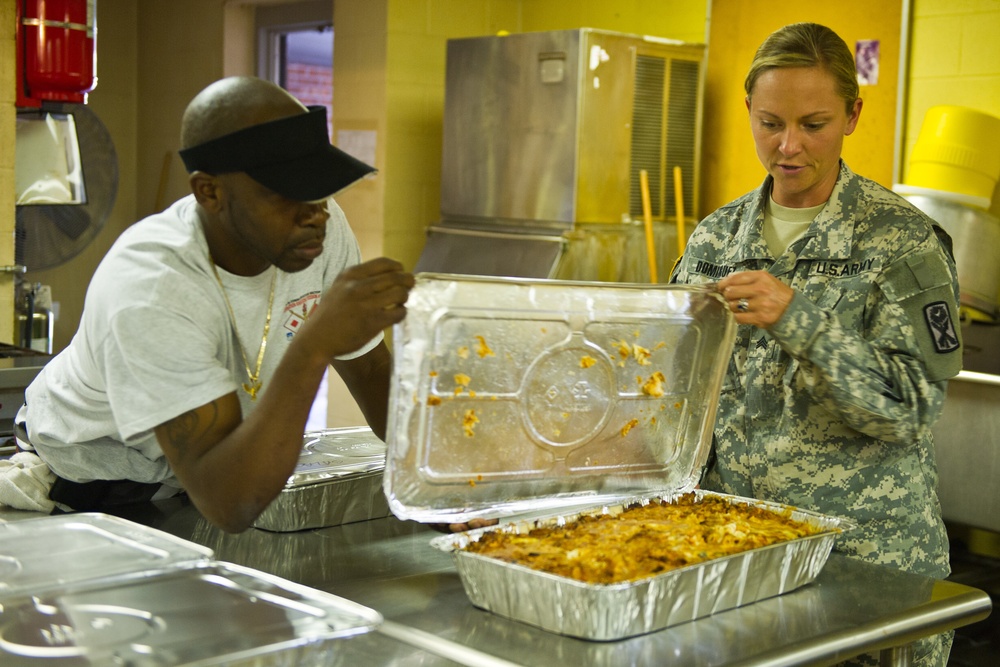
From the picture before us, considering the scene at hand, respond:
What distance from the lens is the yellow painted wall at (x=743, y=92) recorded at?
3.90 m

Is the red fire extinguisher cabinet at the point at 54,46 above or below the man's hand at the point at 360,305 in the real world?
above

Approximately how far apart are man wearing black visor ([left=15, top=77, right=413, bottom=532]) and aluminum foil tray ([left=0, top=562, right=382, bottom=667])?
208 mm

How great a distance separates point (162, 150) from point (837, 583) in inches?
214

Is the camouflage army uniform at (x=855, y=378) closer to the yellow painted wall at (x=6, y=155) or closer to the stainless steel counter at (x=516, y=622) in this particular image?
the stainless steel counter at (x=516, y=622)

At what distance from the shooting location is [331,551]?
5.49 feet

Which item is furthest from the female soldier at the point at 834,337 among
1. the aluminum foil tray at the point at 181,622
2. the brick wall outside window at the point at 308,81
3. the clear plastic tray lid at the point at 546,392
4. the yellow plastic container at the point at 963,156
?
the brick wall outside window at the point at 308,81

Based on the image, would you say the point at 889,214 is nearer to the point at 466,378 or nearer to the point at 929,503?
the point at 929,503

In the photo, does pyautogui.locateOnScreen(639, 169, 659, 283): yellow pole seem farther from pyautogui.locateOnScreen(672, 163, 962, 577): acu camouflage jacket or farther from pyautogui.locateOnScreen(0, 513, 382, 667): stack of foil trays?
pyautogui.locateOnScreen(0, 513, 382, 667): stack of foil trays

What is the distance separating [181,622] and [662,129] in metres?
3.51

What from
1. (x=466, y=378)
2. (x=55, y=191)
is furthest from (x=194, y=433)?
(x=55, y=191)

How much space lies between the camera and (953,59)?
3686 mm

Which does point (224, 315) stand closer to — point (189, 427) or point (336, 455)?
point (189, 427)

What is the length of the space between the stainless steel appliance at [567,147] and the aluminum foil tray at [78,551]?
279cm

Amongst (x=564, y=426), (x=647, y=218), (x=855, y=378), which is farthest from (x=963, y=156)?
(x=564, y=426)
